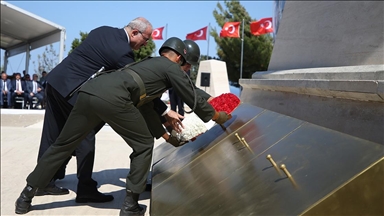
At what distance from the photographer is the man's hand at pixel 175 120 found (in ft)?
11.4

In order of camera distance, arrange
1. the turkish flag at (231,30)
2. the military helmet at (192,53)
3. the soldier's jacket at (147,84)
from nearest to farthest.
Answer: the soldier's jacket at (147,84) < the military helmet at (192,53) < the turkish flag at (231,30)

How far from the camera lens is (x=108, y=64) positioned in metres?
3.43

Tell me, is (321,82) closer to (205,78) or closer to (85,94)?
(85,94)

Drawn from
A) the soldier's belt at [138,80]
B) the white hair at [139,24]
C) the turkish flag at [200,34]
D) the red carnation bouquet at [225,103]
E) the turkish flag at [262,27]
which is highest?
the turkish flag at [262,27]

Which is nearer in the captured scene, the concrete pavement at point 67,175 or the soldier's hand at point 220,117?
the soldier's hand at point 220,117

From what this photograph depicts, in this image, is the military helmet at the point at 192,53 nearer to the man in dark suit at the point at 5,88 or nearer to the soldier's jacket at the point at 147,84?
the soldier's jacket at the point at 147,84

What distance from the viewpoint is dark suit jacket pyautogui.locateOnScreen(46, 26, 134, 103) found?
11.1 ft

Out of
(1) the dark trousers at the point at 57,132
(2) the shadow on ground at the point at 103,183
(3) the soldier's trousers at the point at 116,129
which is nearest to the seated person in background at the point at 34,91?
(2) the shadow on ground at the point at 103,183

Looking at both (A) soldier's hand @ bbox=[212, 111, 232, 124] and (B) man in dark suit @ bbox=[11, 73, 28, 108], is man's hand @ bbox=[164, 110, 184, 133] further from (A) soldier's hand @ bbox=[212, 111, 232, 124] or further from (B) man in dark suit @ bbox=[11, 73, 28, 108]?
(B) man in dark suit @ bbox=[11, 73, 28, 108]

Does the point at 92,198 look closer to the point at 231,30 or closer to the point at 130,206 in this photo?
the point at 130,206

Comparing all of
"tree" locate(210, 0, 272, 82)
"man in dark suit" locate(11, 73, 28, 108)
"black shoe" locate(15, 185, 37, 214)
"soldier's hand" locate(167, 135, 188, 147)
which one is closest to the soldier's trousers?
"black shoe" locate(15, 185, 37, 214)

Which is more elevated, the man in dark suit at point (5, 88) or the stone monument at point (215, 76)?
the stone monument at point (215, 76)

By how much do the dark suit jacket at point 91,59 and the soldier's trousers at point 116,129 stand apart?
0.53 meters

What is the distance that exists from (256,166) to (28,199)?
6.39ft
